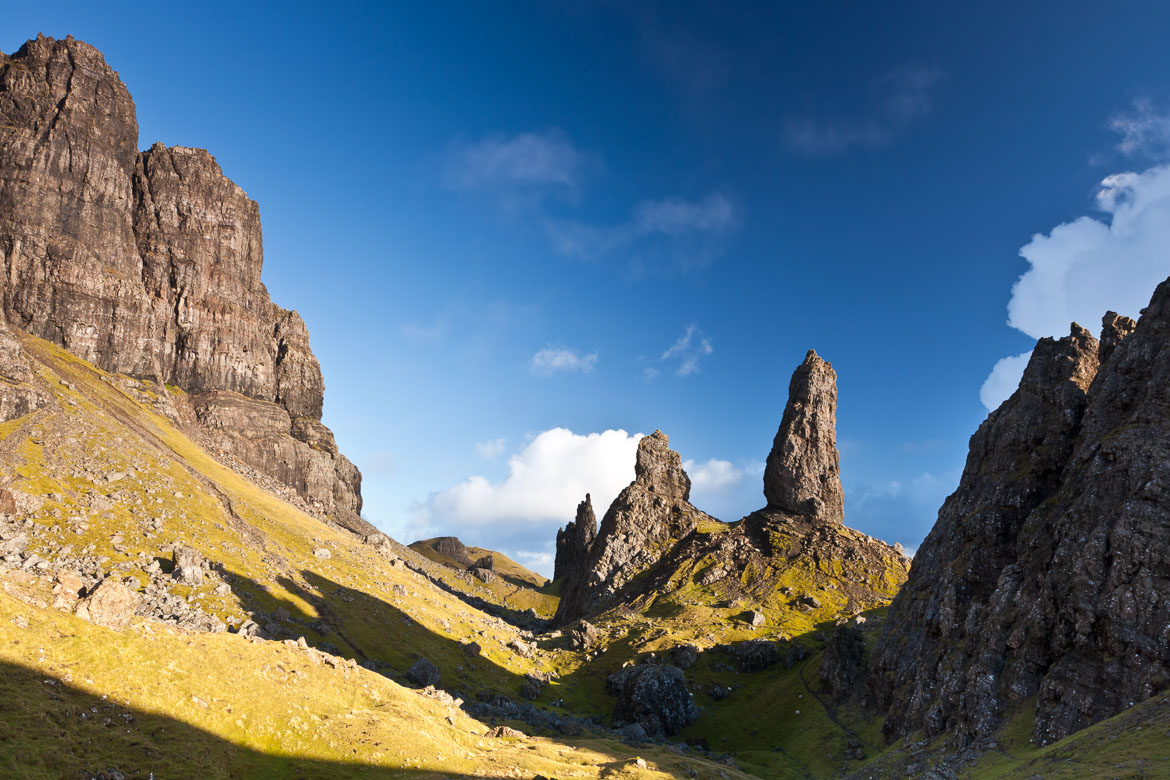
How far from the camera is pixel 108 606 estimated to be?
52.0 metres

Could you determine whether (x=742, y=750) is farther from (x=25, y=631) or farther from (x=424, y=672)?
(x=25, y=631)

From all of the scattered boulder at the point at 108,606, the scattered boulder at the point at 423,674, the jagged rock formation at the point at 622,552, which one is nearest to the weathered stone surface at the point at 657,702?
the scattered boulder at the point at 423,674

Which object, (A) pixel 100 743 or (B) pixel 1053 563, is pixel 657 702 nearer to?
(B) pixel 1053 563

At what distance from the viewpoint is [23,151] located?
192 meters

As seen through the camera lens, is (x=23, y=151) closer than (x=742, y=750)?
No

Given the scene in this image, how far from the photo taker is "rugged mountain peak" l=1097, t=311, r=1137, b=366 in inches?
3654

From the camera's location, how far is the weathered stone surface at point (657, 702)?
11212cm

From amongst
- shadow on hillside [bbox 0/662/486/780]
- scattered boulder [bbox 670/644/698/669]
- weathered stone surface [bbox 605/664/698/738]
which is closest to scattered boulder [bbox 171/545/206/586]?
shadow on hillside [bbox 0/662/486/780]

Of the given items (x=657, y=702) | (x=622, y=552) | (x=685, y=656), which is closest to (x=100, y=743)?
(x=657, y=702)

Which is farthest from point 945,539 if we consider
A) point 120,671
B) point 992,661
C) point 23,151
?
point 23,151

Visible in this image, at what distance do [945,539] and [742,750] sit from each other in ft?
163

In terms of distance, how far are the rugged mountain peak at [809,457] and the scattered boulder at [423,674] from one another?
392 ft

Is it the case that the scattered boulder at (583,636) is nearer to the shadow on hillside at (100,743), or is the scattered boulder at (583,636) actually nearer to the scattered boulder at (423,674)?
the scattered boulder at (423,674)

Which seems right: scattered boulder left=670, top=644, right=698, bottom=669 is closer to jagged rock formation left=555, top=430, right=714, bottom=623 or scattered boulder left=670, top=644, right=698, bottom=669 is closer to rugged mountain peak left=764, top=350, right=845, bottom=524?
jagged rock formation left=555, top=430, right=714, bottom=623
